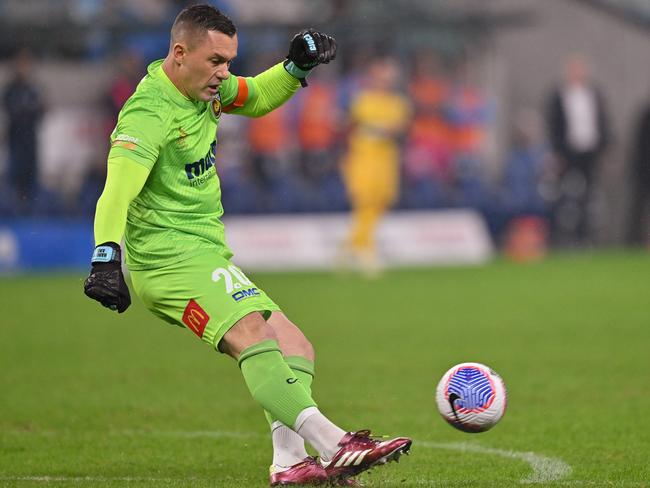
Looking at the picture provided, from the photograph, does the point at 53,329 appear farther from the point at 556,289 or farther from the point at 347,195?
the point at 347,195

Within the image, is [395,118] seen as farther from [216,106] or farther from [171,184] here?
[171,184]

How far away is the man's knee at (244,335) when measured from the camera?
5.62 metres

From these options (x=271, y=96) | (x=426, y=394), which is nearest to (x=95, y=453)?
(x=271, y=96)

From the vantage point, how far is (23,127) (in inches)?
767

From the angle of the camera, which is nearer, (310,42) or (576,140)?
(310,42)

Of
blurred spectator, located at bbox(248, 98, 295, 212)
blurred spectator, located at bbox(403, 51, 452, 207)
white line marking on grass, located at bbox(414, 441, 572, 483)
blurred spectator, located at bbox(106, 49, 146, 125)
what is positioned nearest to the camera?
white line marking on grass, located at bbox(414, 441, 572, 483)

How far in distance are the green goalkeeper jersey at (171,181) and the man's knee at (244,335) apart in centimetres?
42

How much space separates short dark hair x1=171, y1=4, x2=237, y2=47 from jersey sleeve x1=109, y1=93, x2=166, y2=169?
0.33m

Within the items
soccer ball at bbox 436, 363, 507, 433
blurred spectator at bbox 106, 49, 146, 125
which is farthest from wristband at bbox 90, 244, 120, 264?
blurred spectator at bbox 106, 49, 146, 125

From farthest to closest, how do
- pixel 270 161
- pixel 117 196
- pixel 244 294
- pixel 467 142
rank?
pixel 467 142 → pixel 270 161 → pixel 244 294 → pixel 117 196

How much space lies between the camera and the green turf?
21.2 ft

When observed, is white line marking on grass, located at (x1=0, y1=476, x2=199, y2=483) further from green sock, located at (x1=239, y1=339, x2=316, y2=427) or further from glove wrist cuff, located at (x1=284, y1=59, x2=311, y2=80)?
glove wrist cuff, located at (x1=284, y1=59, x2=311, y2=80)

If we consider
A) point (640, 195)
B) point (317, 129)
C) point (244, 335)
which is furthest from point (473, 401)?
point (640, 195)

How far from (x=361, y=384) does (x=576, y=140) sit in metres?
13.6
